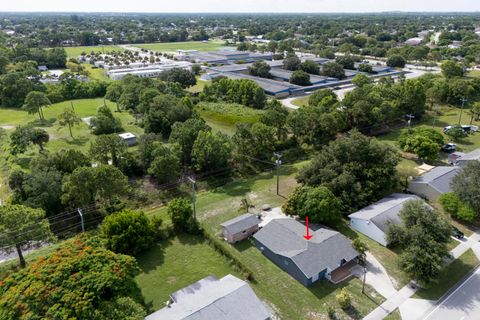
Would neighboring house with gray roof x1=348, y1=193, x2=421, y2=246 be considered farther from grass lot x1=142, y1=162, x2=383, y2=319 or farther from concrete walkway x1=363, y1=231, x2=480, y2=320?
grass lot x1=142, y1=162, x2=383, y2=319

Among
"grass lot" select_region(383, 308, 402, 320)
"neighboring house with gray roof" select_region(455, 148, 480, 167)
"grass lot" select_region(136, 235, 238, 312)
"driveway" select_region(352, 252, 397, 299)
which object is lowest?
"grass lot" select_region(136, 235, 238, 312)

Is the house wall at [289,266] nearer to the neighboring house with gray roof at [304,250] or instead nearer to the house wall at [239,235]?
the neighboring house with gray roof at [304,250]

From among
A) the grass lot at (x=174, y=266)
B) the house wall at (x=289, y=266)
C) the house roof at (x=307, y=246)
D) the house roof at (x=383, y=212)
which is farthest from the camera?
the house roof at (x=383, y=212)

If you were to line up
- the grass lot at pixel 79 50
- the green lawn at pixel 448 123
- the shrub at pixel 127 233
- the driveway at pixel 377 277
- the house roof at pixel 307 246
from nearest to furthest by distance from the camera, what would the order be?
1. the driveway at pixel 377 277
2. the house roof at pixel 307 246
3. the shrub at pixel 127 233
4. the green lawn at pixel 448 123
5. the grass lot at pixel 79 50

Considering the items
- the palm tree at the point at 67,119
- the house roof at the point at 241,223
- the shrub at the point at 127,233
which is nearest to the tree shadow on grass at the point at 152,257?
the shrub at the point at 127,233

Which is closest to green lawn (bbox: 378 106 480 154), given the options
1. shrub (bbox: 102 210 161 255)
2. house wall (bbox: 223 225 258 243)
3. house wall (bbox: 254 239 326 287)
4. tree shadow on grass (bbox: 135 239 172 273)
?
house wall (bbox: 223 225 258 243)

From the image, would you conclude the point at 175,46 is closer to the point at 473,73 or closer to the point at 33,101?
the point at 33,101
